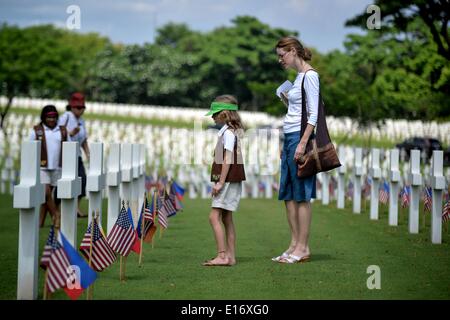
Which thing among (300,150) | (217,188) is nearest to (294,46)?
(300,150)

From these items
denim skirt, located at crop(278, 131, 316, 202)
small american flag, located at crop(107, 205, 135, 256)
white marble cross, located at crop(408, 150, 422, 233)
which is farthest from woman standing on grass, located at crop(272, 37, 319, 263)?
white marble cross, located at crop(408, 150, 422, 233)

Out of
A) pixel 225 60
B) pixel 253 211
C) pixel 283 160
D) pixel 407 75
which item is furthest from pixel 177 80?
pixel 283 160

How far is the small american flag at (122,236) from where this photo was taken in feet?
29.1

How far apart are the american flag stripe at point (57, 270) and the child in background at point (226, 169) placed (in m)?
2.96

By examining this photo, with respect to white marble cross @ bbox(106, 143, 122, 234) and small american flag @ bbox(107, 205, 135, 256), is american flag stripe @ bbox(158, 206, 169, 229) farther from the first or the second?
small american flag @ bbox(107, 205, 135, 256)

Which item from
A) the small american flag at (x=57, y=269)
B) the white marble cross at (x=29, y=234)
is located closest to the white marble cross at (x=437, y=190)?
the white marble cross at (x=29, y=234)

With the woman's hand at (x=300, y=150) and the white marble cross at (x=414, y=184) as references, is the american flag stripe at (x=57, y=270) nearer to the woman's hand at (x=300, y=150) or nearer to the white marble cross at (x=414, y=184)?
the woman's hand at (x=300, y=150)

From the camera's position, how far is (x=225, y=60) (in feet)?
306

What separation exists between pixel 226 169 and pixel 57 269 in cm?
316

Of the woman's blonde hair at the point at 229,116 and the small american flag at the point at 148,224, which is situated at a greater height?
the woman's blonde hair at the point at 229,116

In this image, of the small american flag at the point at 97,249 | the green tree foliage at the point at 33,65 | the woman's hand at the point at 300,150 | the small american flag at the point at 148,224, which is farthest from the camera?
the green tree foliage at the point at 33,65

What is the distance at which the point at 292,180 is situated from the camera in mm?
10039

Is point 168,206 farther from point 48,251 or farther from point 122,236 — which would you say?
point 48,251

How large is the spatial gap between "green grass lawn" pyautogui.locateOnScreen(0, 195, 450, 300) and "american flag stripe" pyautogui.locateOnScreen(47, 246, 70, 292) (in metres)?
0.85
